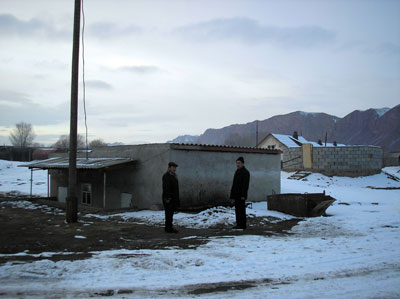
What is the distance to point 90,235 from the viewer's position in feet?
28.7

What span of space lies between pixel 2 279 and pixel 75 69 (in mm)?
7199

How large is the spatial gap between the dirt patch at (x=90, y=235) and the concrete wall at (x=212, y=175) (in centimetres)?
334

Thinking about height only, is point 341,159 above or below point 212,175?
above

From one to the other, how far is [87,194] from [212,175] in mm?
7394

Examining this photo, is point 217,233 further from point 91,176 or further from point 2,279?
point 91,176

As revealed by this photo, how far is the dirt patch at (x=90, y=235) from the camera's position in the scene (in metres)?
7.06

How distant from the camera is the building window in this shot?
706 inches

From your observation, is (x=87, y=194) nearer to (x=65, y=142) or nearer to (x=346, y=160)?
(x=346, y=160)

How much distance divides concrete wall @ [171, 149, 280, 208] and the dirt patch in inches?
131

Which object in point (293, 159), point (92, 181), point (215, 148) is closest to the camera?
point (215, 148)

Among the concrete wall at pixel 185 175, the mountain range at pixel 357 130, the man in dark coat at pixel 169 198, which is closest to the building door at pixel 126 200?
the concrete wall at pixel 185 175

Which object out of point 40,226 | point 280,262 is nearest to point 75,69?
point 40,226

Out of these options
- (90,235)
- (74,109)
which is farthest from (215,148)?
(90,235)

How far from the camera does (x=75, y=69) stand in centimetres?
1059
